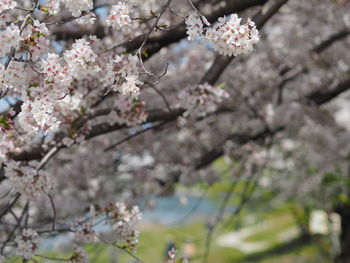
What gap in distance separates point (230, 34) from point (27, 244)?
5.81ft

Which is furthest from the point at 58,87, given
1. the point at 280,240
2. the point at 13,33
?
the point at 280,240

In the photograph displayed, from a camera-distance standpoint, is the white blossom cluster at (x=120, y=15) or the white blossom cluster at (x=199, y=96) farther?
the white blossom cluster at (x=199, y=96)

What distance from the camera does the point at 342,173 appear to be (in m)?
7.80

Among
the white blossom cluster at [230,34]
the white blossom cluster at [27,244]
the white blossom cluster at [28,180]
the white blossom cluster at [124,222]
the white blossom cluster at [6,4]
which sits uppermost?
the white blossom cluster at [6,4]

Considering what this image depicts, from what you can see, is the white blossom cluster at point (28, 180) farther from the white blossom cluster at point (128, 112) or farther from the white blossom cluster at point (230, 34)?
the white blossom cluster at point (230, 34)

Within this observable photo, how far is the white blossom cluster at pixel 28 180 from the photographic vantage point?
111 inches

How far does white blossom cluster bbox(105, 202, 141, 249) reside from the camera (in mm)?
3004

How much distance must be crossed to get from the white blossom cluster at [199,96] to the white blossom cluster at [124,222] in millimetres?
901

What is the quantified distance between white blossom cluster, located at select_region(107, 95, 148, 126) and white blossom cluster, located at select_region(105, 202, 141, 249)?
65cm

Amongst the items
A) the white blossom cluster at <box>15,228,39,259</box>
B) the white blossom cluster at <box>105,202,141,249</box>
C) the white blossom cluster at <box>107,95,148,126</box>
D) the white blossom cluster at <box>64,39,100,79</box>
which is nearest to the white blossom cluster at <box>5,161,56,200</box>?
the white blossom cluster at <box>15,228,39,259</box>

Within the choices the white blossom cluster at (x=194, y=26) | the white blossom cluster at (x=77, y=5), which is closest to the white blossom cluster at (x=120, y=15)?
the white blossom cluster at (x=77, y=5)

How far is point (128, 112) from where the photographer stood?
11.2 feet

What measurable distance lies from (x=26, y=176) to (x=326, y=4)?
15.3ft

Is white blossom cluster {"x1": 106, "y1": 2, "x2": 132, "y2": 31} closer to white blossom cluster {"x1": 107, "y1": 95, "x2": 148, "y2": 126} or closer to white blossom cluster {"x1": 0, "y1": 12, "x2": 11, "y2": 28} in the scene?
white blossom cluster {"x1": 0, "y1": 12, "x2": 11, "y2": 28}
